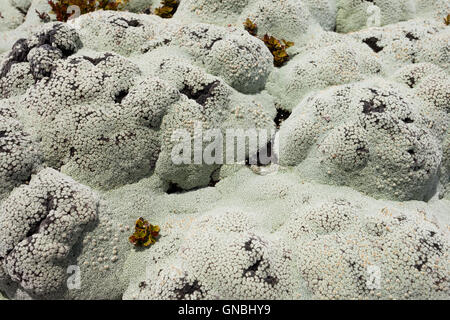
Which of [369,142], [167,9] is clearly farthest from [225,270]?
[167,9]

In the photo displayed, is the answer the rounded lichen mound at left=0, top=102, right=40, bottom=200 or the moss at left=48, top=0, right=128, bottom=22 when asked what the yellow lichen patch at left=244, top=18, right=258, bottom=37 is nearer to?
the moss at left=48, top=0, right=128, bottom=22

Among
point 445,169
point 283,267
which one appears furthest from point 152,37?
point 445,169

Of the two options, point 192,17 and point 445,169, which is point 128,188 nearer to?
point 192,17

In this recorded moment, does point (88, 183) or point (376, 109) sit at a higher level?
point (376, 109)

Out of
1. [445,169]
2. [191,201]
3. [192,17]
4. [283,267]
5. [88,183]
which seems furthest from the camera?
[192,17]

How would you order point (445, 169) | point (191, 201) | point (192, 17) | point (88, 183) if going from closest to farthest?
point (88, 183), point (191, 201), point (445, 169), point (192, 17)

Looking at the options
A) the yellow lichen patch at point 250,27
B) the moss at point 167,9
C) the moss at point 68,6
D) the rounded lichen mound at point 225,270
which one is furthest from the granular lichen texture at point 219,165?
the moss at point 68,6

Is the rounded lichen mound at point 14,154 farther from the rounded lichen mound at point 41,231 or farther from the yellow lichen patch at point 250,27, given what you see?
the yellow lichen patch at point 250,27
